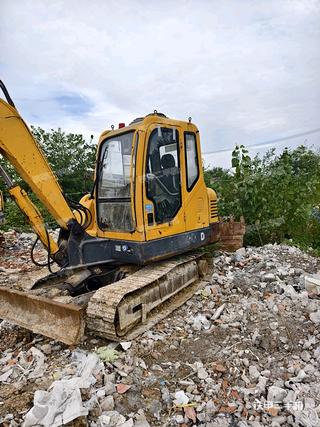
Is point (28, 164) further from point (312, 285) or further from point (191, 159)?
point (312, 285)

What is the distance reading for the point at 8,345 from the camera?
375 centimetres

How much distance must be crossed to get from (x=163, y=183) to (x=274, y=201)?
368cm

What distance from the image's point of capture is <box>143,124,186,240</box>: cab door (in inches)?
164

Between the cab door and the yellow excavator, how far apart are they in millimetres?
→ 12

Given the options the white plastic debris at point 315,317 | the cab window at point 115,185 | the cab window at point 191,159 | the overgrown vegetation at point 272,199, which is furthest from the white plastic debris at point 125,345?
the overgrown vegetation at point 272,199

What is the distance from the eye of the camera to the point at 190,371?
3141 mm

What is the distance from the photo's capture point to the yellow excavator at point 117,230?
141 inches

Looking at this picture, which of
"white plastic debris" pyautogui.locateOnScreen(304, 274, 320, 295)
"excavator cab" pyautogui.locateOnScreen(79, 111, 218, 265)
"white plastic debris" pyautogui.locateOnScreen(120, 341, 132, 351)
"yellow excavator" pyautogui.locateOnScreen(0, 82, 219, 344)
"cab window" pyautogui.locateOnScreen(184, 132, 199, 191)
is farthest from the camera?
"cab window" pyautogui.locateOnScreen(184, 132, 199, 191)

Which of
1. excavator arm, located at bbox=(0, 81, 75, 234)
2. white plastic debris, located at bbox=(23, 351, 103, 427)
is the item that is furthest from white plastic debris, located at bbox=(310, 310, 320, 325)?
excavator arm, located at bbox=(0, 81, 75, 234)

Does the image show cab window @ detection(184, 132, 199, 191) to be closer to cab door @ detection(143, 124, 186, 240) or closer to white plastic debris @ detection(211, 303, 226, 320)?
cab door @ detection(143, 124, 186, 240)

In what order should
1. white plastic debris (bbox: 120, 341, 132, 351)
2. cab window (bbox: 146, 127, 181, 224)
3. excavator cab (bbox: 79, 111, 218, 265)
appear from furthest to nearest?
cab window (bbox: 146, 127, 181, 224), excavator cab (bbox: 79, 111, 218, 265), white plastic debris (bbox: 120, 341, 132, 351)

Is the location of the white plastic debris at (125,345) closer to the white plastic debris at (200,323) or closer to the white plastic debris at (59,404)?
the white plastic debris at (59,404)

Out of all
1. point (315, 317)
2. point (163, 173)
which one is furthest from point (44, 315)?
point (315, 317)

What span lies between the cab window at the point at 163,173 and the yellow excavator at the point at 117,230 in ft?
0.04
